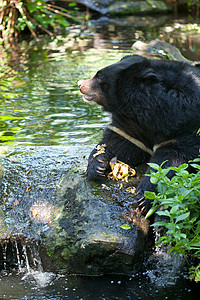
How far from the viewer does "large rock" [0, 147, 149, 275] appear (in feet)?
10.7

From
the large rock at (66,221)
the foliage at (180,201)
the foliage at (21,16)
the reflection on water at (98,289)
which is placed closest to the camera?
the foliage at (180,201)

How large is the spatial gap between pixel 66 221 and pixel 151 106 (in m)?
1.17

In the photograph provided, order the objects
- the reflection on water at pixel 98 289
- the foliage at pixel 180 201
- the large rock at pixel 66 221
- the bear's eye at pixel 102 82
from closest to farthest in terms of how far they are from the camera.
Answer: the foliage at pixel 180 201, the reflection on water at pixel 98 289, the large rock at pixel 66 221, the bear's eye at pixel 102 82

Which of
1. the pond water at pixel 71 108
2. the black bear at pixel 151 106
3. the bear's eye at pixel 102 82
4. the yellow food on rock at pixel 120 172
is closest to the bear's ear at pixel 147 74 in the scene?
the black bear at pixel 151 106

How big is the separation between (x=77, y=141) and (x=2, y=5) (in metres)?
7.01

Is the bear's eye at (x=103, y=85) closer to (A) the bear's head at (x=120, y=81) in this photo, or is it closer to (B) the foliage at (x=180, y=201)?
(A) the bear's head at (x=120, y=81)

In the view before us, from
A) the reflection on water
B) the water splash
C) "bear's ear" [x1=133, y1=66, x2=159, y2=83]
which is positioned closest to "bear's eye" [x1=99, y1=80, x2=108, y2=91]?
"bear's ear" [x1=133, y1=66, x2=159, y2=83]

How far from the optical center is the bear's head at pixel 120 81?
134 inches

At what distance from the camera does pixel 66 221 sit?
3.44 metres

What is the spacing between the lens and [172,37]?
1173 cm

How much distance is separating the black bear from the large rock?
22cm

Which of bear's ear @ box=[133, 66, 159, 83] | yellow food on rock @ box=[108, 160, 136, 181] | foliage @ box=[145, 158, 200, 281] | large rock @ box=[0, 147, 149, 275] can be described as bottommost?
large rock @ box=[0, 147, 149, 275]

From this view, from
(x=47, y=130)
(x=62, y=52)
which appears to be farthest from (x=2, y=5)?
(x=47, y=130)

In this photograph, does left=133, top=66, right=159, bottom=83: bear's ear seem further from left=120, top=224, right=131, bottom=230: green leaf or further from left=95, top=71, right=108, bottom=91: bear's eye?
left=120, top=224, right=131, bottom=230: green leaf
